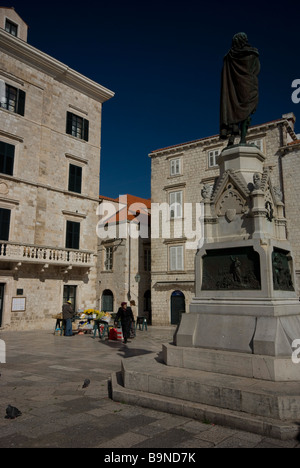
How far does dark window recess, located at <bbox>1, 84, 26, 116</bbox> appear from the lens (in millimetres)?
21188

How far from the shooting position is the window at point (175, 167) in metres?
28.1

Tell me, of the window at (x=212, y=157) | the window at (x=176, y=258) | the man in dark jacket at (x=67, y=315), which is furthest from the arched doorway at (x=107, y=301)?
the window at (x=212, y=157)

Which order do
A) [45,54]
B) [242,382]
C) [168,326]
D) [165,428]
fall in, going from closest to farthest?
[165,428]
[242,382]
[45,54]
[168,326]

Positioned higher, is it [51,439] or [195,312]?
[195,312]

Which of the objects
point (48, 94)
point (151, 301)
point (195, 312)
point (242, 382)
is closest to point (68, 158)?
point (48, 94)

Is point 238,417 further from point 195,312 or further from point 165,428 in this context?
point 195,312

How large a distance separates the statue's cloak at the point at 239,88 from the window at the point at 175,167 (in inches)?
815

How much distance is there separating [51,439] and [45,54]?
24.2 metres

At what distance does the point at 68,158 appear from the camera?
23.9 m

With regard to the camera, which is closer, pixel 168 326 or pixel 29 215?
pixel 29 215

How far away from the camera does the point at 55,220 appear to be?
2247 cm

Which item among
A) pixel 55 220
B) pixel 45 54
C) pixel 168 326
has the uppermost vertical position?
pixel 45 54

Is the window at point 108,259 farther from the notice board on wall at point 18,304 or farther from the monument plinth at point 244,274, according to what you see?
the monument plinth at point 244,274
